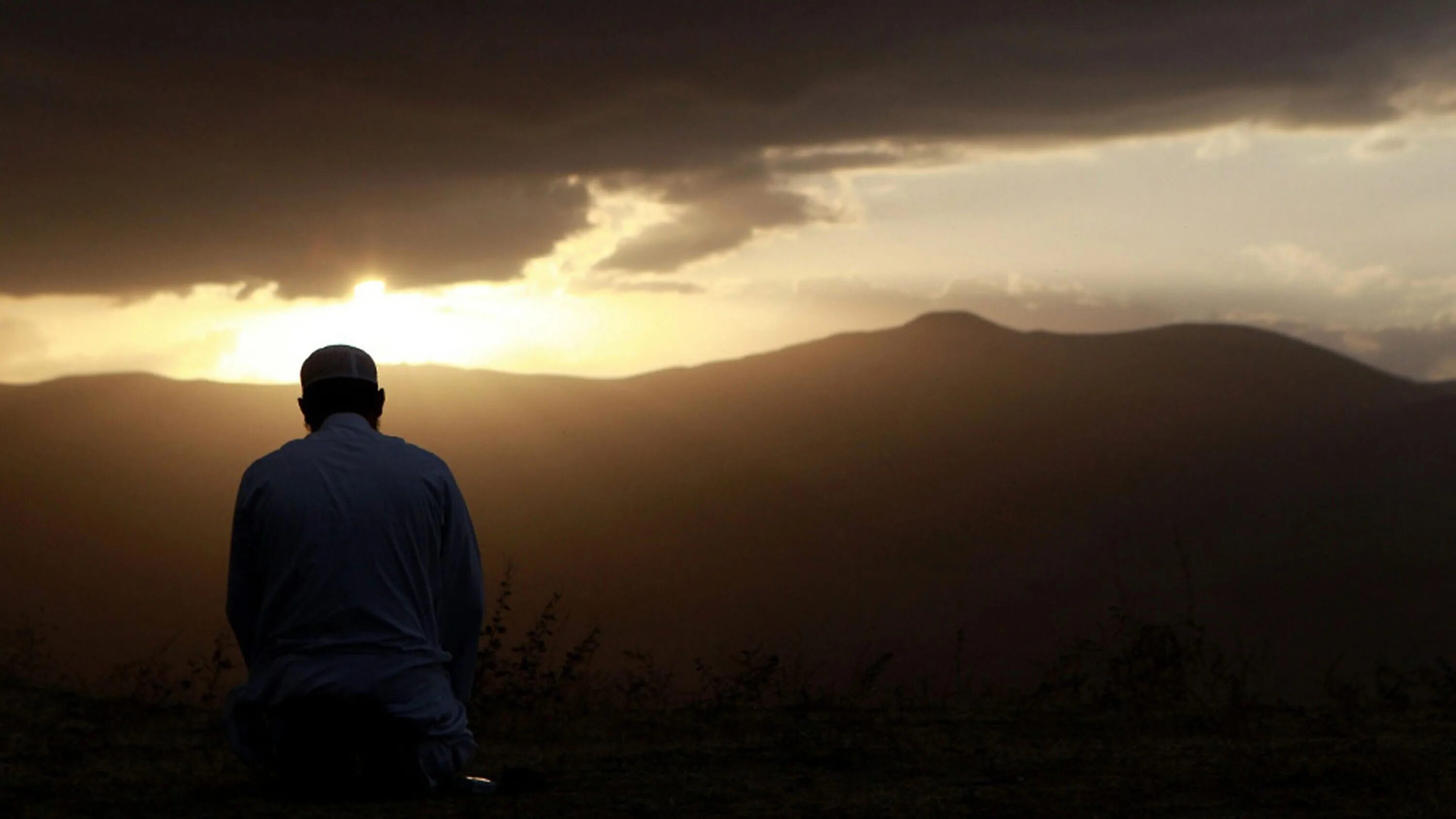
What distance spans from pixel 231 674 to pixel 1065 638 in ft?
42.9

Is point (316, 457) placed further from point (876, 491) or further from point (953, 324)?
point (953, 324)

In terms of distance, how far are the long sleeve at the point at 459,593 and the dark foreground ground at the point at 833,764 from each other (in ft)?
1.65

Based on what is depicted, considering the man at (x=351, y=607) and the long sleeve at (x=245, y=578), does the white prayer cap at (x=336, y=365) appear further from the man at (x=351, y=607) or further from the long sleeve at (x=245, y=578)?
the long sleeve at (x=245, y=578)

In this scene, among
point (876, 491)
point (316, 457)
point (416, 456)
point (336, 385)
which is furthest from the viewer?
point (876, 491)

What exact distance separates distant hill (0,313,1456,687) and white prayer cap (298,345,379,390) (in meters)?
19.1

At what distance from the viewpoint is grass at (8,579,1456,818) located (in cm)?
524

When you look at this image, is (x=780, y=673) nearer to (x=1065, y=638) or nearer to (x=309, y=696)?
(x=309, y=696)

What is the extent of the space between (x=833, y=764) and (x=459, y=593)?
2098mm

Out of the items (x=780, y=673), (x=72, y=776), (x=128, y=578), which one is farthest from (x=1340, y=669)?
(x=128, y=578)

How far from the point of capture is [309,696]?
4.80m

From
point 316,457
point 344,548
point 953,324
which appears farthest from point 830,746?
point 953,324

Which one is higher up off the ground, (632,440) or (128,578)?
(632,440)

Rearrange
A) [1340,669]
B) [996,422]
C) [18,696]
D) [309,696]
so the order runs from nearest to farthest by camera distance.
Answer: [309,696] < [18,696] < [1340,669] < [996,422]

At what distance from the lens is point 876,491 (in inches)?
1332
